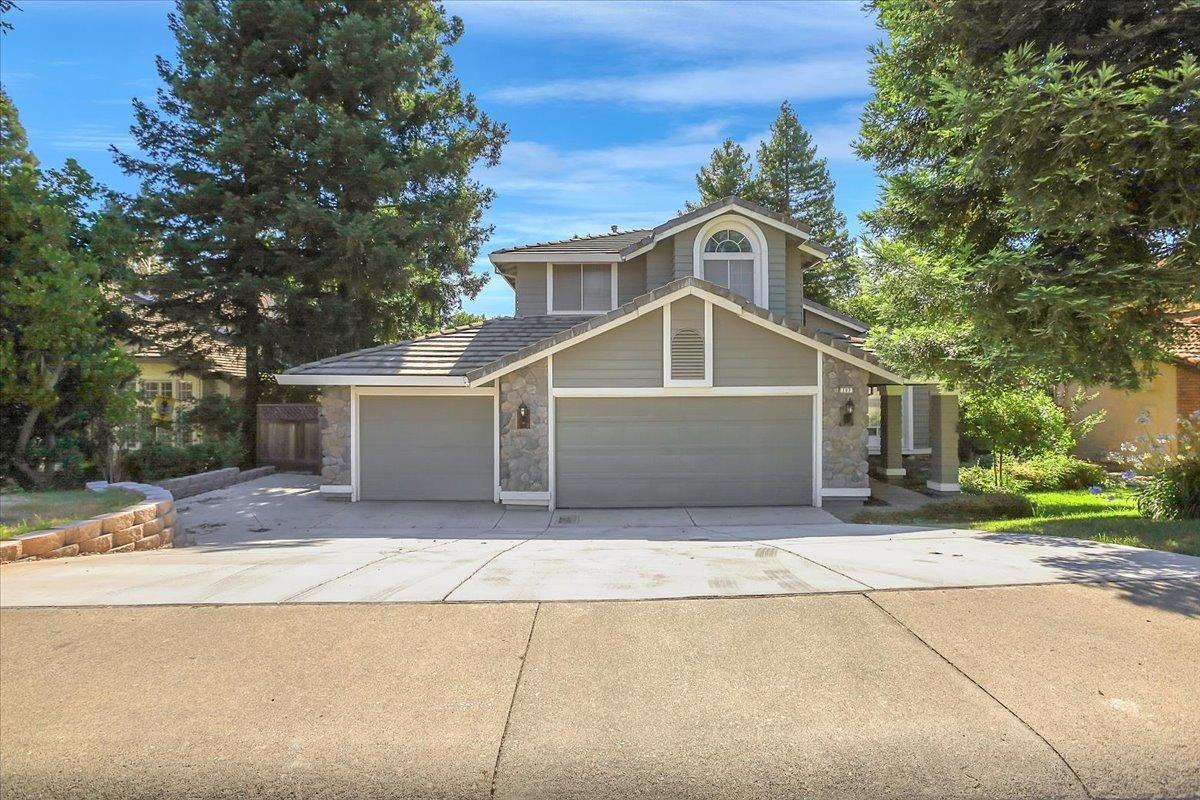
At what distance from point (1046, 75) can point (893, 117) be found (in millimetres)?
3823

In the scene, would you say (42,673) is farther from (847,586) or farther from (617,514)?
(617,514)

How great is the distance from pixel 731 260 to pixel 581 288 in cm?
337

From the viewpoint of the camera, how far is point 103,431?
10.7 metres

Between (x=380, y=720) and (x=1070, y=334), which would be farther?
(x=1070, y=334)

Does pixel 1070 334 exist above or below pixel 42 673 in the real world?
above

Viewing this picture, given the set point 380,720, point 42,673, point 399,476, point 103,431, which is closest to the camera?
point 380,720

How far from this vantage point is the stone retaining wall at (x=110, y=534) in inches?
230

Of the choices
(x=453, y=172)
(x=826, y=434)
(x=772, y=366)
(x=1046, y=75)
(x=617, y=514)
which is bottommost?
(x=617, y=514)

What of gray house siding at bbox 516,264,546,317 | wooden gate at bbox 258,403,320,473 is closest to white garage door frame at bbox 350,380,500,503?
gray house siding at bbox 516,264,546,317

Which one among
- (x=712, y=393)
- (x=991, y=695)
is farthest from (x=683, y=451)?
(x=991, y=695)

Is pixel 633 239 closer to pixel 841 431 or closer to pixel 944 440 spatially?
pixel 841 431

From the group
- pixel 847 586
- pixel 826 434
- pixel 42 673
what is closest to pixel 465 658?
pixel 42 673

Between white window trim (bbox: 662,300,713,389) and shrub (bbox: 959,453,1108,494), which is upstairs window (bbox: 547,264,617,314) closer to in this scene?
white window trim (bbox: 662,300,713,389)

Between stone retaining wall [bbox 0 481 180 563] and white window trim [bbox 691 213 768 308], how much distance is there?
10134 millimetres
